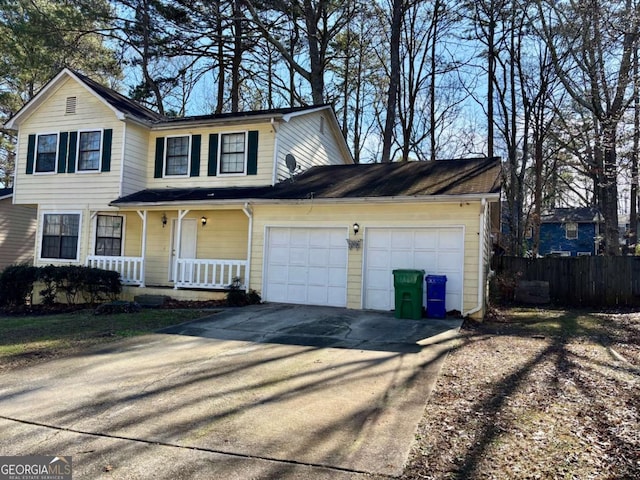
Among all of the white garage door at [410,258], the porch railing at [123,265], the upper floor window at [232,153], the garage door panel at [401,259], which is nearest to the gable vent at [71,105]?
the porch railing at [123,265]

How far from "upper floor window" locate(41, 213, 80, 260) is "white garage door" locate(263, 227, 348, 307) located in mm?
6984

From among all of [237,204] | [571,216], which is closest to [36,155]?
[237,204]

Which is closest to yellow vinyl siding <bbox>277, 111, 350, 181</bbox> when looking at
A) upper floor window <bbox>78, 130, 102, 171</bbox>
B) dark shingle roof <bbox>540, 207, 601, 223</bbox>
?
upper floor window <bbox>78, 130, 102, 171</bbox>

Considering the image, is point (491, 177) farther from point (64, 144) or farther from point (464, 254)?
point (64, 144)

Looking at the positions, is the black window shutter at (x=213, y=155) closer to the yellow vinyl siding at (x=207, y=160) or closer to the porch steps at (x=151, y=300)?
the yellow vinyl siding at (x=207, y=160)

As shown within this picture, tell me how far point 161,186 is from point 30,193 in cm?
448

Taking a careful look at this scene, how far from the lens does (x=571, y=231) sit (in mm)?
36844

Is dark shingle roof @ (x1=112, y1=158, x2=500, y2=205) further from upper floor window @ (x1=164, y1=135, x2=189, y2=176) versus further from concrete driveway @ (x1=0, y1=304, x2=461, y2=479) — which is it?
concrete driveway @ (x1=0, y1=304, x2=461, y2=479)

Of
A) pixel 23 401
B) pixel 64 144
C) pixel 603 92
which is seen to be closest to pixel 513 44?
pixel 603 92

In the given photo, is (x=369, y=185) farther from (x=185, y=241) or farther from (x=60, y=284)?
(x=60, y=284)

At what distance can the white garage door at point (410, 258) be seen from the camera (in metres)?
10.1

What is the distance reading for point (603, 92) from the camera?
49.9ft

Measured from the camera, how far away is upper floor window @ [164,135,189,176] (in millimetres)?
14401

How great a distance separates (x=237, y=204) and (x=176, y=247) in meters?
2.66
